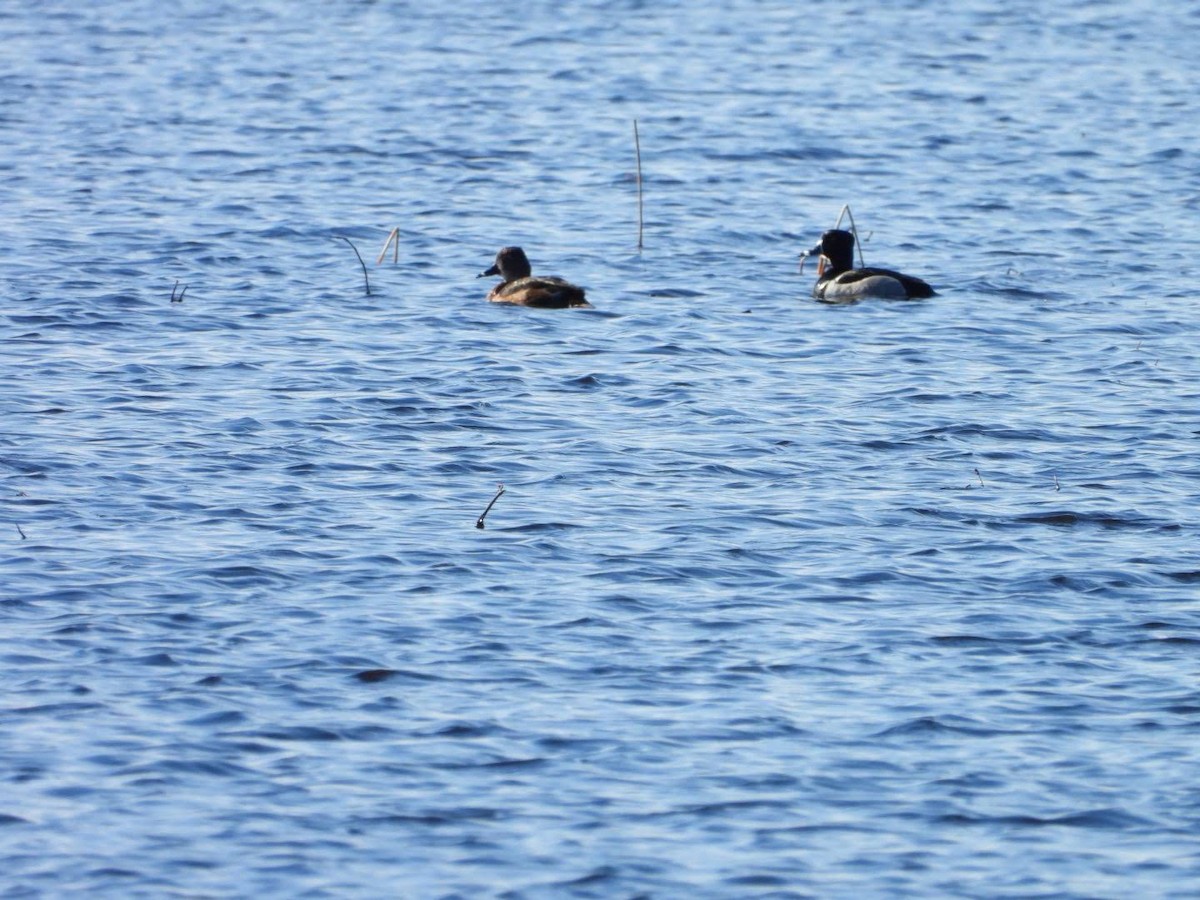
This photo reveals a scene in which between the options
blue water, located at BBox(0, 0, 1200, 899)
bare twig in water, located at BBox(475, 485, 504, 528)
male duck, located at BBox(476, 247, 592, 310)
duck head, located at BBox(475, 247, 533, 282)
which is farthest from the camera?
duck head, located at BBox(475, 247, 533, 282)

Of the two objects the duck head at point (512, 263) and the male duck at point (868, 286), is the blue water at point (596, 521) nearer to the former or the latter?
the male duck at point (868, 286)

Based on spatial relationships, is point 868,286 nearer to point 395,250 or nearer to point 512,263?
point 512,263

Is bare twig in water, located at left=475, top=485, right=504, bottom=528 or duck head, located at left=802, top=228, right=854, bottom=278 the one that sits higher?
duck head, located at left=802, top=228, right=854, bottom=278

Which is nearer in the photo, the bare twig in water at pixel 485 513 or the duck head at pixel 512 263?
the bare twig in water at pixel 485 513

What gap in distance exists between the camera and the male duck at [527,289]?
771 inches

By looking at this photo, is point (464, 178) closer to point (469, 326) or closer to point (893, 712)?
point (469, 326)

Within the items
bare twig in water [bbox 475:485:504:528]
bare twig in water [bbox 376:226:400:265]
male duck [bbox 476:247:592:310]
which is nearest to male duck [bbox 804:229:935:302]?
male duck [bbox 476:247:592:310]

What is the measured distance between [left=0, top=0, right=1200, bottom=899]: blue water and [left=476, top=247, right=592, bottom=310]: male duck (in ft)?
1.35

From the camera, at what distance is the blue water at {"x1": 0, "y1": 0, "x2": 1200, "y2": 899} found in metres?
9.03

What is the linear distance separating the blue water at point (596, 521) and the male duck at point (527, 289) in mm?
412

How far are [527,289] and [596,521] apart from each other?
269 inches

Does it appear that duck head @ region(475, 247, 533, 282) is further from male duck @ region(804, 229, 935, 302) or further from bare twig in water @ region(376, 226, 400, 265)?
male duck @ region(804, 229, 935, 302)

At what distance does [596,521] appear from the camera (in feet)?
43.2

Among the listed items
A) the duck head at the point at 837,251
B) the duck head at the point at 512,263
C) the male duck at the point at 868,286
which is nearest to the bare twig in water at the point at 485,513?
the duck head at the point at 512,263
